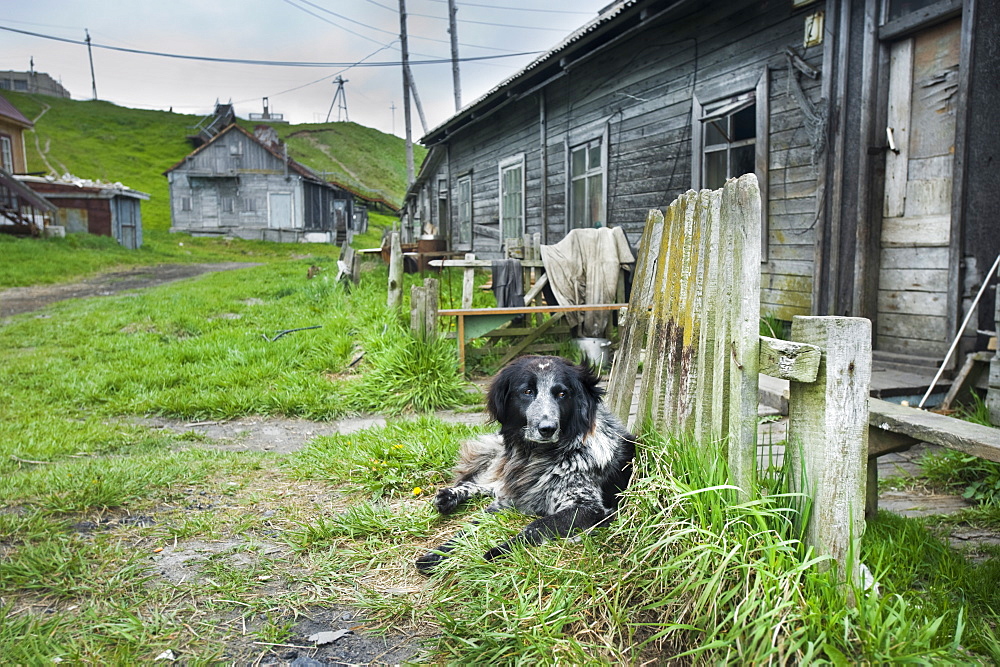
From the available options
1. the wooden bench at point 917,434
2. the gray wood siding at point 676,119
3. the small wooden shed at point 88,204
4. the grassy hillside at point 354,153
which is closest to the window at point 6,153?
the small wooden shed at point 88,204

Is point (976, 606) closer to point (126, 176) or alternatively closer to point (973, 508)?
point (973, 508)

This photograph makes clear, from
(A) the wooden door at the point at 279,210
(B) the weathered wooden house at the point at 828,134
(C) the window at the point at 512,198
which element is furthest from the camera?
(A) the wooden door at the point at 279,210

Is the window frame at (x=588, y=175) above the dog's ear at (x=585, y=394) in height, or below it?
above

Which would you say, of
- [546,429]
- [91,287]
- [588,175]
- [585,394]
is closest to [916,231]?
[585,394]

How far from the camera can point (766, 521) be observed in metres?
2.12

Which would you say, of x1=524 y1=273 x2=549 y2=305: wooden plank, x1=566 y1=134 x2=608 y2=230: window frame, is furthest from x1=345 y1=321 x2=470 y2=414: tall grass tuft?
x1=566 y1=134 x2=608 y2=230: window frame

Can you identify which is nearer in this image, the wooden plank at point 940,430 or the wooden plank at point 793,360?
the wooden plank at point 793,360

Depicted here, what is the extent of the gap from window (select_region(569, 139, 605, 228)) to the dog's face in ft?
23.6

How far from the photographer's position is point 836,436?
1915mm

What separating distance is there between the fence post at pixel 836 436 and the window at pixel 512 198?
11708 millimetres

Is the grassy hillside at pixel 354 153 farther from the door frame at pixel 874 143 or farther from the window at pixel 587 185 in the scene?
the door frame at pixel 874 143

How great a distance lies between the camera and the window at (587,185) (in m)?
10.3

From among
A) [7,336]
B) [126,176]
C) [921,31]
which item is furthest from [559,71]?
[126,176]

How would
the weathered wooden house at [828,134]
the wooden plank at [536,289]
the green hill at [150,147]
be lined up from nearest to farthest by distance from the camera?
1. the weathered wooden house at [828,134]
2. the wooden plank at [536,289]
3. the green hill at [150,147]
